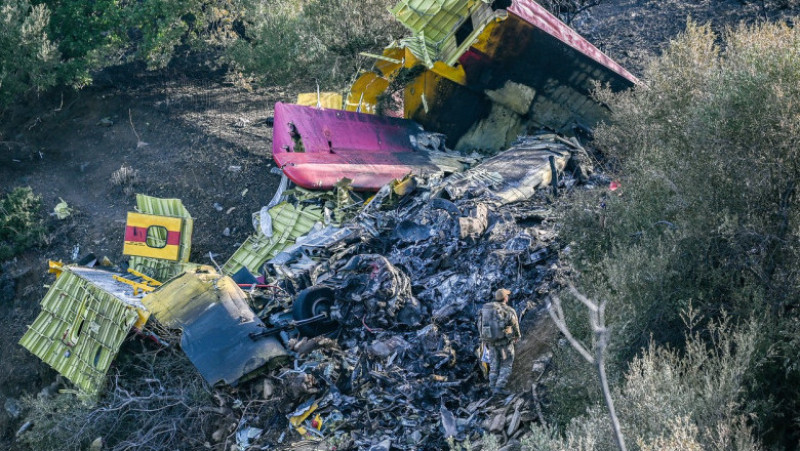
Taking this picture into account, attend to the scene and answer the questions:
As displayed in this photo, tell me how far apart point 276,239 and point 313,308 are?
326 centimetres

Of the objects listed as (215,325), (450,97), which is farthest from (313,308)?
(450,97)

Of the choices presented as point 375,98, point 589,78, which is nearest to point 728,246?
point 589,78

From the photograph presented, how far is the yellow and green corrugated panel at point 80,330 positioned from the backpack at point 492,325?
15.2ft

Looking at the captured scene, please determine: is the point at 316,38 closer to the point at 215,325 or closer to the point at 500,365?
the point at 215,325

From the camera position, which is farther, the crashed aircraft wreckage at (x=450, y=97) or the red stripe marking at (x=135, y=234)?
the crashed aircraft wreckage at (x=450, y=97)

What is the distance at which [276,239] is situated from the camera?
12203 millimetres

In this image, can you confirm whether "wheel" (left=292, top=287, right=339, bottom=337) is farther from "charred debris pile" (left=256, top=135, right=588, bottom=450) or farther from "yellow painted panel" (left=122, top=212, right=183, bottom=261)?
"yellow painted panel" (left=122, top=212, right=183, bottom=261)

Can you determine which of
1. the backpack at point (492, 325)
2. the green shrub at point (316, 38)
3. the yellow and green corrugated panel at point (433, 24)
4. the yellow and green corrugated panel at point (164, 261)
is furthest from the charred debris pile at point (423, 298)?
the green shrub at point (316, 38)

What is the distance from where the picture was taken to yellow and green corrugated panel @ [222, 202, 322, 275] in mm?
12031

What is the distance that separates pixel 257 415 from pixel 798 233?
6028mm

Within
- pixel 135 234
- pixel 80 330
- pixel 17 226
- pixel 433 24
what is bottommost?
pixel 17 226

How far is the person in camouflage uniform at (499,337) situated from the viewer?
7.34 metres

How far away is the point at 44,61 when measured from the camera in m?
16.0

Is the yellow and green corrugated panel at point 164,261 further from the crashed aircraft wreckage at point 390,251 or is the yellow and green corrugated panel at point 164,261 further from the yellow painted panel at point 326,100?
the yellow painted panel at point 326,100
